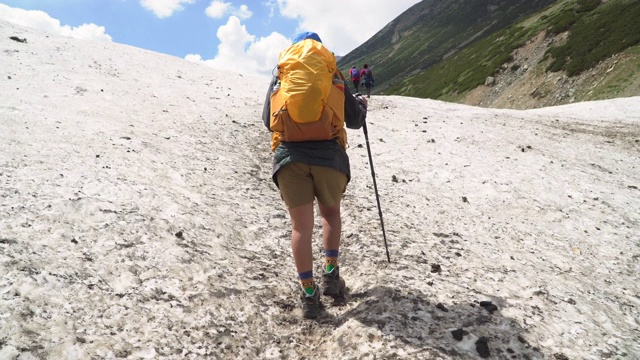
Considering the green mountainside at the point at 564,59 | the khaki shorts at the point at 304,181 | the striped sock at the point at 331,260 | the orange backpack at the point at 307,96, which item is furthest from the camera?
the green mountainside at the point at 564,59

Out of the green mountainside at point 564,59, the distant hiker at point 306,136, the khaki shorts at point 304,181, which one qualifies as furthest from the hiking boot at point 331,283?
the green mountainside at point 564,59

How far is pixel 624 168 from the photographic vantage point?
1265 cm

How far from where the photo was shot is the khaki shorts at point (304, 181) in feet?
15.0

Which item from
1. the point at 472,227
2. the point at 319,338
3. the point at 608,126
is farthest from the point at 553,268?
the point at 608,126

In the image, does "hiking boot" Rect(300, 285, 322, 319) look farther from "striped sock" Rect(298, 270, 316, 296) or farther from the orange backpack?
the orange backpack

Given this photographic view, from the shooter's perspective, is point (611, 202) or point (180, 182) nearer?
point (180, 182)

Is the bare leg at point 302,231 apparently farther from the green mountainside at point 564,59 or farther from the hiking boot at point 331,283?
the green mountainside at point 564,59

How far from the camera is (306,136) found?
14.9ft

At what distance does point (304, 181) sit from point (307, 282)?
1274 mm

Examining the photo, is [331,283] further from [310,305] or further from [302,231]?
[302,231]

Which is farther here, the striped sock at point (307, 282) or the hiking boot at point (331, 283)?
the hiking boot at point (331, 283)

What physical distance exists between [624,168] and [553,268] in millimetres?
9016

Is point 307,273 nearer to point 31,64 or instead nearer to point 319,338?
point 319,338

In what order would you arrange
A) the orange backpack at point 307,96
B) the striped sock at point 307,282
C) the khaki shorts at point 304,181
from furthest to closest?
the striped sock at point 307,282, the khaki shorts at point 304,181, the orange backpack at point 307,96
